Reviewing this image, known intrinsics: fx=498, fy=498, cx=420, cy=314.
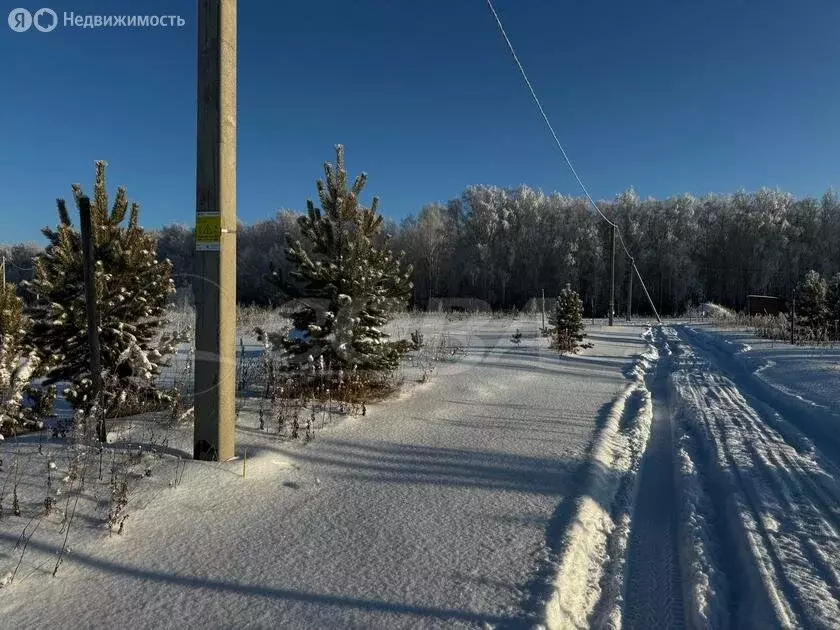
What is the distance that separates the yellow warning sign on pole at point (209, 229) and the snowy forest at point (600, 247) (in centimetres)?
4815

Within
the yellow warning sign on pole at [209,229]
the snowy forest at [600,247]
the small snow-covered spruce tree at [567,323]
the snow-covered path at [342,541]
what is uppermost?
the snowy forest at [600,247]

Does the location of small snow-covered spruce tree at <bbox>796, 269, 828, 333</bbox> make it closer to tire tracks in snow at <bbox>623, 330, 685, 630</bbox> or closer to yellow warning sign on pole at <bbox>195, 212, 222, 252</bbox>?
tire tracks in snow at <bbox>623, 330, 685, 630</bbox>

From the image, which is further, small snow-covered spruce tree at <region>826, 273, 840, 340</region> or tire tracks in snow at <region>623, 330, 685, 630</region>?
small snow-covered spruce tree at <region>826, 273, 840, 340</region>

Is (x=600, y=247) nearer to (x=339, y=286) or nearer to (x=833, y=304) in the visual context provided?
(x=833, y=304)

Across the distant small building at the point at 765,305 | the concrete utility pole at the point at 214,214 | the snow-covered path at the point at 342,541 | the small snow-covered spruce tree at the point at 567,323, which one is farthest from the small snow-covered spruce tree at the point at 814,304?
the concrete utility pole at the point at 214,214

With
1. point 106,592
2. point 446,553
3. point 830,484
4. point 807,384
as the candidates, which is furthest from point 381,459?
point 807,384

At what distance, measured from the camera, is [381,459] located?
4398 mm

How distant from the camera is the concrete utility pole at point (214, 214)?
3.74m

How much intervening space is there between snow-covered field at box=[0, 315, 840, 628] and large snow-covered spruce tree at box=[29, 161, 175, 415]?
58 cm

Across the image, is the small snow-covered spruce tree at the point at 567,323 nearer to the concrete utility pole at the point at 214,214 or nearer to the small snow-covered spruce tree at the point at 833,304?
the concrete utility pole at the point at 214,214

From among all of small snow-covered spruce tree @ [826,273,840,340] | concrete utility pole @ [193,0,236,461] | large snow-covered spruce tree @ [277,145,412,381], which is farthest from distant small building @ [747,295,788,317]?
concrete utility pole @ [193,0,236,461]

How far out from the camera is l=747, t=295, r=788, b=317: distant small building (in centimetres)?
3955

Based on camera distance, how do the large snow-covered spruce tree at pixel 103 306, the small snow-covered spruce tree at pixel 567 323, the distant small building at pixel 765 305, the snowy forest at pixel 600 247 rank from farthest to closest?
the snowy forest at pixel 600 247
the distant small building at pixel 765 305
the small snow-covered spruce tree at pixel 567 323
the large snow-covered spruce tree at pixel 103 306

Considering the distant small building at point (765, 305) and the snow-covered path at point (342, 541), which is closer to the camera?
the snow-covered path at point (342, 541)
